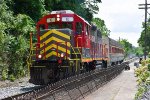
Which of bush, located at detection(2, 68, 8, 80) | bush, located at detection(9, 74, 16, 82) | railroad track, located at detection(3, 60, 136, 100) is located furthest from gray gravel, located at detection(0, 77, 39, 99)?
railroad track, located at detection(3, 60, 136, 100)

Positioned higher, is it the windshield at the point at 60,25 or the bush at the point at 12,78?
the windshield at the point at 60,25

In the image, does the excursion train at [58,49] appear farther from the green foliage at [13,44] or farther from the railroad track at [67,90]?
the green foliage at [13,44]

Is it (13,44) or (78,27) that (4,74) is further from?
(78,27)

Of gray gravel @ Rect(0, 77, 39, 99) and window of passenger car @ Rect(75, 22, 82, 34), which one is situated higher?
window of passenger car @ Rect(75, 22, 82, 34)

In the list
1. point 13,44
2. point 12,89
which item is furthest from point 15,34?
point 12,89

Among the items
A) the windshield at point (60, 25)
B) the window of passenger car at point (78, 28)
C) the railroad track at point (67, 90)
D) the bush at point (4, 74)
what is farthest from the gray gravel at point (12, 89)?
the window of passenger car at point (78, 28)

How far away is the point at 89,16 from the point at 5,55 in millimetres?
25449

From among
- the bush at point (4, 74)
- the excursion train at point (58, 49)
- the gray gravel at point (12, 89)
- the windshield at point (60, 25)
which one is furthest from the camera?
the bush at point (4, 74)

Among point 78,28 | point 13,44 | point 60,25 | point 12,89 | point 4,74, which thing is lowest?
point 12,89

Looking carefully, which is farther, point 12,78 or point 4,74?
point 12,78

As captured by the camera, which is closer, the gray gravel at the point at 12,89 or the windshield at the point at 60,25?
the gray gravel at the point at 12,89

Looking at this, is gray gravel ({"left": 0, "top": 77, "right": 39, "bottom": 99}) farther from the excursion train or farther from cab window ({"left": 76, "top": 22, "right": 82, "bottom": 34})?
cab window ({"left": 76, "top": 22, "right": 82, "bottom": 34})

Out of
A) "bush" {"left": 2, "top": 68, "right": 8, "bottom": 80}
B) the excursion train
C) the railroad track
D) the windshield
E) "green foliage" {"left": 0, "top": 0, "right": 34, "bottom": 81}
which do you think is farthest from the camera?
"green foliage" {"left": 0, "top": 0, "right": 34, "bottom": 81}

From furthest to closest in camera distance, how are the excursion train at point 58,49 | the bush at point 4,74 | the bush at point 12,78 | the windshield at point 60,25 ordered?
the bush at point 12,78 → the bush at point 4,74 → the windshield at point 60,25 → the excursion train at point 58,49
